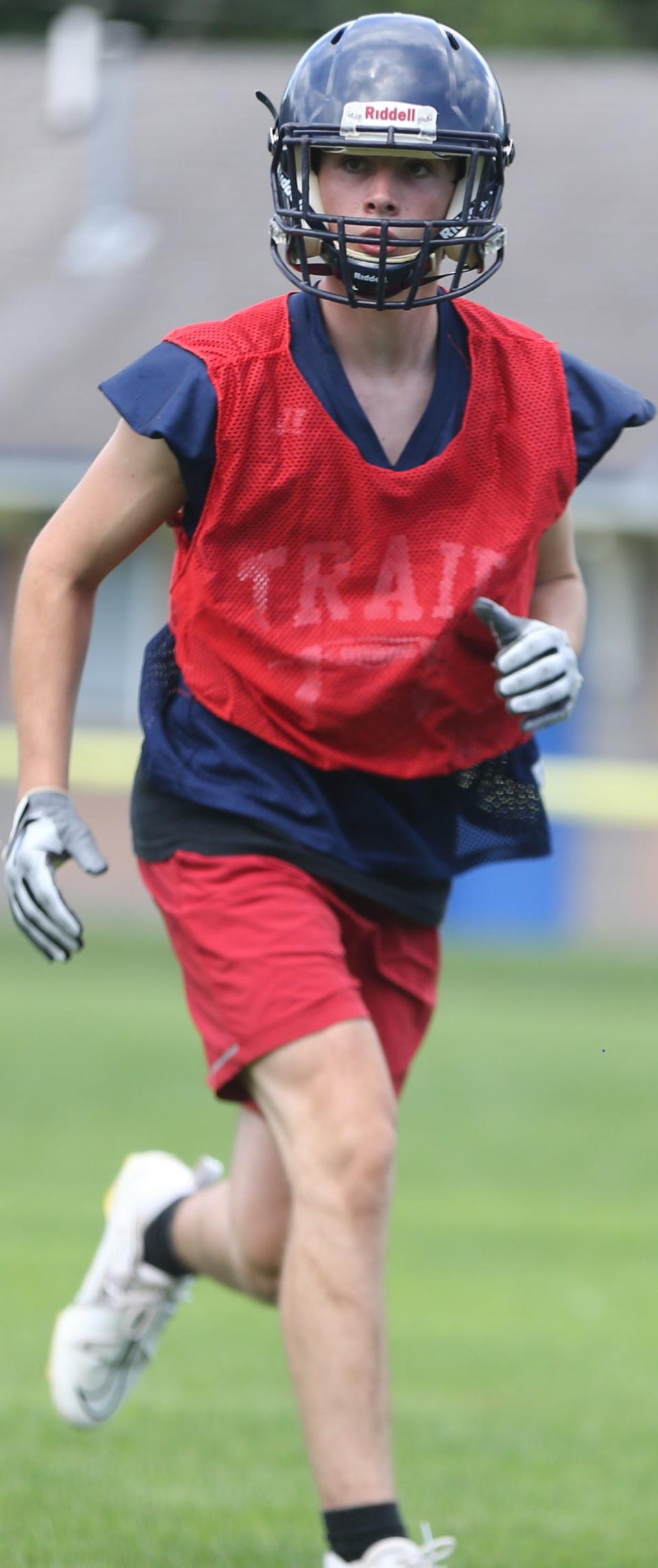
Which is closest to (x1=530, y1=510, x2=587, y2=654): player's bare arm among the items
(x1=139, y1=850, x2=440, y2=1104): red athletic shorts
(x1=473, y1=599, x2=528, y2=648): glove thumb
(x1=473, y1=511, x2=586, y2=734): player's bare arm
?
(x1=473, y1=511, x2=586, y2=734): player's bare arm

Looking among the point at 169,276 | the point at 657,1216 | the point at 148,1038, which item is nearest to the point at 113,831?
the point at 169,276

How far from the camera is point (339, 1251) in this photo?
3.52 metres

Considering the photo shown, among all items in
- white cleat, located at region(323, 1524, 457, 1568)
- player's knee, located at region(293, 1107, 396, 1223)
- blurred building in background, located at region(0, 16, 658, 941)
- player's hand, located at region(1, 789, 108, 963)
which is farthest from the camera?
blurred building in background, located at region(0, 16, 658, 941)

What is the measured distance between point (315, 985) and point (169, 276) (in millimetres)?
20628

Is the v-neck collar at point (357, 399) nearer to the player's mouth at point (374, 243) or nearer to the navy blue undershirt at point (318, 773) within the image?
the navy blue undershirt at point (318, 773)

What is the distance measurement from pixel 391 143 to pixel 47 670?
101cm

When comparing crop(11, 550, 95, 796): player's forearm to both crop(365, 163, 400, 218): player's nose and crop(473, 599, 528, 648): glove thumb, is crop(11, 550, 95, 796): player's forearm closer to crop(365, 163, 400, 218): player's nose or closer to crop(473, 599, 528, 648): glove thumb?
crop(473, 599, 528, 648): glove thumb

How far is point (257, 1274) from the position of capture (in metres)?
4.42

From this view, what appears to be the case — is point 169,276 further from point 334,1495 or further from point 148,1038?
point 334,1495

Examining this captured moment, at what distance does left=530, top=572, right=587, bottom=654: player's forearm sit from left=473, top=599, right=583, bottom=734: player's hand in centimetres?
51

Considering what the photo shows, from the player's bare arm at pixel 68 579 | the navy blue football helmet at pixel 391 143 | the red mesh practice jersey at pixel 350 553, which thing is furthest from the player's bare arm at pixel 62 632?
the navy blue football helmet at pixel 391 143

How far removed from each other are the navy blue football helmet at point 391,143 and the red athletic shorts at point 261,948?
0.97 meters

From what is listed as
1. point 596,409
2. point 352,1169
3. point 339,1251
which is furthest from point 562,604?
point 339,1251

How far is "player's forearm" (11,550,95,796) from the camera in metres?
3.88
